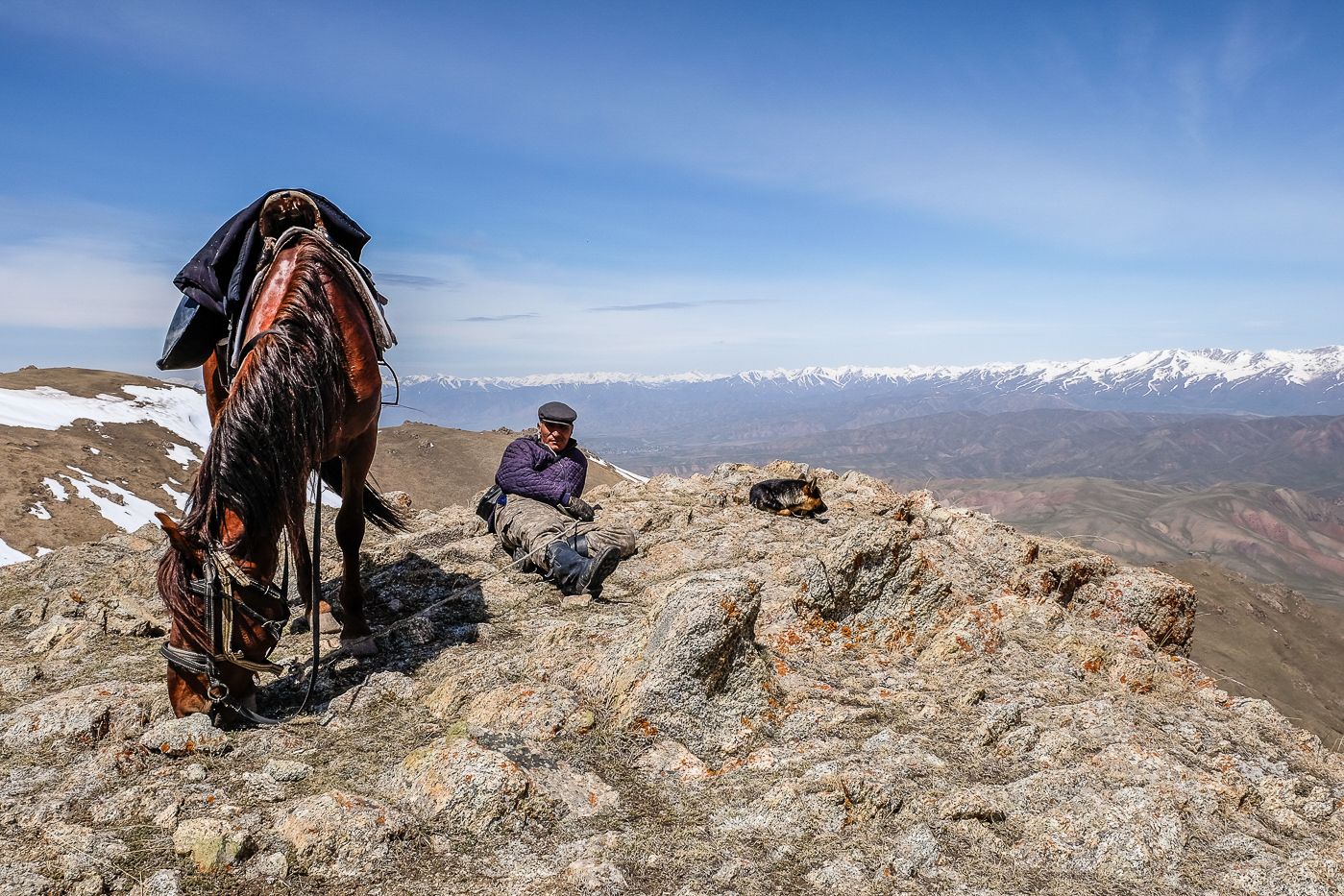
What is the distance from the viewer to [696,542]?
6.80m

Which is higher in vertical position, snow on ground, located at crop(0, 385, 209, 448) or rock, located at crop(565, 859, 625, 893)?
snow on ground, located at crop(0, 385, 209, 448)

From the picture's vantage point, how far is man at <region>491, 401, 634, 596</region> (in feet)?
19.2

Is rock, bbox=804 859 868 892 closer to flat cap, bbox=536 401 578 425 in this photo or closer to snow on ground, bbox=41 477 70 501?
flat cap, bbox=536 401 578 425

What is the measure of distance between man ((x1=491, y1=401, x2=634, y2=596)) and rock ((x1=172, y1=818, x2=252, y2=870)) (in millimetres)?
3293

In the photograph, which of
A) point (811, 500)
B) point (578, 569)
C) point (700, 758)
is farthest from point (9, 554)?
point (700, 758)

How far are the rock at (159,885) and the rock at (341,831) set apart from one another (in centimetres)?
35

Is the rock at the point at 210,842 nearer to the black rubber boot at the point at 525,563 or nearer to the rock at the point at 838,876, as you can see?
the rock at the point at 838,876

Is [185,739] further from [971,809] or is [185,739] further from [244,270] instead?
[971,809]

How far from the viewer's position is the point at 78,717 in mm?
3547

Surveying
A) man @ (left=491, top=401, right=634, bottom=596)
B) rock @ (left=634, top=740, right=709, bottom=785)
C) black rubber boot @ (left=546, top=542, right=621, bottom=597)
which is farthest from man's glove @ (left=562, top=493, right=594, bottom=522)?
rock @ (left=634, top=740, right=709, bottom=785)

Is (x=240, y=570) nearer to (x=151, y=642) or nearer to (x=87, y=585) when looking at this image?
(x=151, y=642)

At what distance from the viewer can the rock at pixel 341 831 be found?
8.51 feet

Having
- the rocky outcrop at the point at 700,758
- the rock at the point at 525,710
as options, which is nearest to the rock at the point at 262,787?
the rocky outcrop at the point at 700,758

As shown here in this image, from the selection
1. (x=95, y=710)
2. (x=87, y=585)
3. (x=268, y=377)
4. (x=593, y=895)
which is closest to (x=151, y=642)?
(x=95, y=710)
